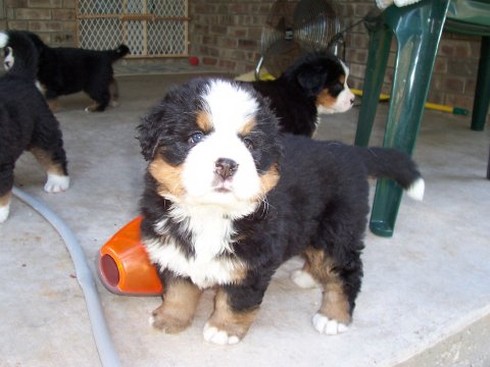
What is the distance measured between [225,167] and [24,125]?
76.3 inches

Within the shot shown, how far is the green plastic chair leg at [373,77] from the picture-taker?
3.57m

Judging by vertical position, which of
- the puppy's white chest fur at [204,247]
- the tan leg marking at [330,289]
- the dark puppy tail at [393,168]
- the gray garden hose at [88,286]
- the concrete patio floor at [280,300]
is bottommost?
the concrete patio floor at [280,300]

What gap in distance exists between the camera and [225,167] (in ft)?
5.34

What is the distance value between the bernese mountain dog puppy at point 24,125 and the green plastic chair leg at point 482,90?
3.86m

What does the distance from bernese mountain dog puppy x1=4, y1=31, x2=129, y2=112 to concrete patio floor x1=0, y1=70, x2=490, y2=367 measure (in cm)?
210

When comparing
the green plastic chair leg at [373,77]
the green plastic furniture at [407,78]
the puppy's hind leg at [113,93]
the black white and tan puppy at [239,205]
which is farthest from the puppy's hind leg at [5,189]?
the puppy's hind leg at [113,93]

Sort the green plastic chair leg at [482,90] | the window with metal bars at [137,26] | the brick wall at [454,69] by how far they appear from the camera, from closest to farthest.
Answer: the green plastic chair leg at [482,90], the brick wall at [454,69], the window with metal bars at [137,26]


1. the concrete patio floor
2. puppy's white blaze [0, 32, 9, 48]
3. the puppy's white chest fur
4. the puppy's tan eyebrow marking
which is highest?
puppy's white blaze [0, 32, 9, 48]

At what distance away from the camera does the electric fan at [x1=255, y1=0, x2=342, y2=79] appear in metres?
6.02

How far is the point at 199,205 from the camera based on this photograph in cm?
183

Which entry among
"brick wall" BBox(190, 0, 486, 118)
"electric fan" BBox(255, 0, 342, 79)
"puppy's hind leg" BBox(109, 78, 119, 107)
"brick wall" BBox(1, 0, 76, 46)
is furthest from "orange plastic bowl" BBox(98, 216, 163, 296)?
"brick wall" BBox(1, 0, 76, 46)

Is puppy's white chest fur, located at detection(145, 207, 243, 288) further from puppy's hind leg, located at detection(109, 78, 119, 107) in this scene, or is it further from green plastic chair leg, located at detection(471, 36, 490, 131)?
puppy's hind leg, located at detection(109, 78, 119, 107)

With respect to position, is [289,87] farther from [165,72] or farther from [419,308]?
[165,72]

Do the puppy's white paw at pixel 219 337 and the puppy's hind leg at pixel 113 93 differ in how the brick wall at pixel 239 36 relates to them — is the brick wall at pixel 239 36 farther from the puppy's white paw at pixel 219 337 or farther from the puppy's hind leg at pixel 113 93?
the puppy's white paw at pixel 219 337
